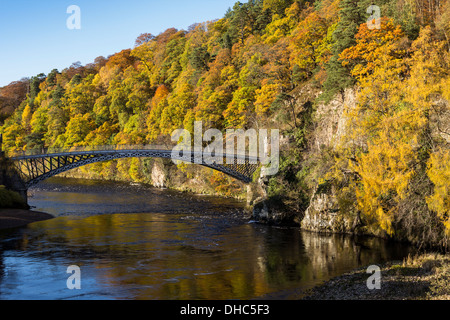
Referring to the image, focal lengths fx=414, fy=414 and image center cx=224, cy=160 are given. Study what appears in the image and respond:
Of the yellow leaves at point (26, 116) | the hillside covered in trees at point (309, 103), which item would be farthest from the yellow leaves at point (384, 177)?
the yellow leaves at point (26, 116)

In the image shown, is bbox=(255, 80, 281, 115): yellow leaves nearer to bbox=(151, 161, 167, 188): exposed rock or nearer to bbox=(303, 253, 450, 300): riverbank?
bbox=(151, 161, 167, 188): exposed rock

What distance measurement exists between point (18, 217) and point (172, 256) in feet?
75.1

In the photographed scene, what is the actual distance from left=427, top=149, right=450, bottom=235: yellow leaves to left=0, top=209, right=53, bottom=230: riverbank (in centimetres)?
3747

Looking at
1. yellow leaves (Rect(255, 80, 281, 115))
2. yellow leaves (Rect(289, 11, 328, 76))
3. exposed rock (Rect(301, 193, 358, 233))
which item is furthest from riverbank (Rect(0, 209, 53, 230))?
yellow leaves (Rect(289, 11, 328, 76))

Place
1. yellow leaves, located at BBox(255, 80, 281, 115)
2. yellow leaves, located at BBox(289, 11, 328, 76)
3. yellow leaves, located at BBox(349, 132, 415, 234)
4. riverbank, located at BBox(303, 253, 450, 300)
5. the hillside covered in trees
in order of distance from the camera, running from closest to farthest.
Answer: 1. riverbank, located at BBox(303, 253, 450, 300)
2. yellow leaves, located at BBox(349, 132, 415, 234)
3. the hillside covered in trees
4. yellow leaves, located at BBox(255, 80, 281, 115)
5. yellow leaves, located at BBox(289, 11, 328, 76)

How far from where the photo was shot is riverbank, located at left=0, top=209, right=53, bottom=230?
41.9m

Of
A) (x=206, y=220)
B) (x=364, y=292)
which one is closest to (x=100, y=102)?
(x=206, y=220)

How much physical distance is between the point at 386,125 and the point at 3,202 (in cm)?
4168

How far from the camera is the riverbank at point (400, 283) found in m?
18.7

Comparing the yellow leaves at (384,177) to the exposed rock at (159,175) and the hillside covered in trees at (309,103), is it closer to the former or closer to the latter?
the hillside covered in trees at (309,103)

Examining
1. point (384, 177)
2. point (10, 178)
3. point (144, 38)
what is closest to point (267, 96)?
point (384, 177)

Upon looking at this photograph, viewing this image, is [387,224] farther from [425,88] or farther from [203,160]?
[203,160]

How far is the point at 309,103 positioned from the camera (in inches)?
A: 2125

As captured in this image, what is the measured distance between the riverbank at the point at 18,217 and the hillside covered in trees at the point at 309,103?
82.1 feet
